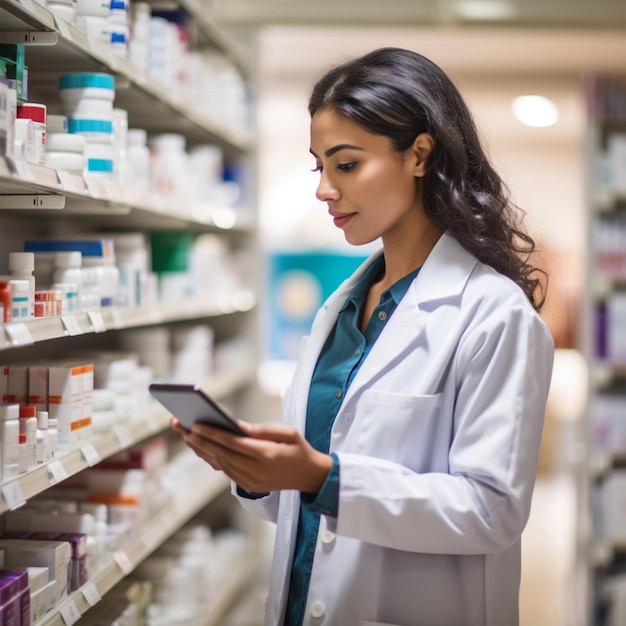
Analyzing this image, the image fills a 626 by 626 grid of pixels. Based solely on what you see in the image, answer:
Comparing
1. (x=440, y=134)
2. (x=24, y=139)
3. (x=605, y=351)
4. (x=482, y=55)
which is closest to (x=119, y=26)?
(x=24, y=139)

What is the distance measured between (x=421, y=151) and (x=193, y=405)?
2.33 feet

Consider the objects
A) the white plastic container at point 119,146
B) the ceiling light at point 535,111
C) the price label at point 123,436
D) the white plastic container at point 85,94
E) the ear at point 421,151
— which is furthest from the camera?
the ceiling light at point 535,111

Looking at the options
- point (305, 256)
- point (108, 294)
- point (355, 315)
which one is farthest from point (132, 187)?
point (305, 256)

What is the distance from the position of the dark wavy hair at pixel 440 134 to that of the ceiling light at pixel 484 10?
2769mm

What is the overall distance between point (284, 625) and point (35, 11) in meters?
1.40

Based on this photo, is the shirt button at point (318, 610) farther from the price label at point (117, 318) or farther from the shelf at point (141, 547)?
the price label at point (117, 318)

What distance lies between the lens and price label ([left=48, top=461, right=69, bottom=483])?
1.95m

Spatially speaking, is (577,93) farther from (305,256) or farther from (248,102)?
(305,256)

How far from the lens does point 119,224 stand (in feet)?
11.1

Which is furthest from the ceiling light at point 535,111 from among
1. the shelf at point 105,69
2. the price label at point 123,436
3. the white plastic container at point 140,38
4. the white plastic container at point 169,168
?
the price label at point 123,436

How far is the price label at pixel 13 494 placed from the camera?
1.71 m

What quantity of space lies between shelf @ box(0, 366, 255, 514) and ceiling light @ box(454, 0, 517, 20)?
267 centimetres

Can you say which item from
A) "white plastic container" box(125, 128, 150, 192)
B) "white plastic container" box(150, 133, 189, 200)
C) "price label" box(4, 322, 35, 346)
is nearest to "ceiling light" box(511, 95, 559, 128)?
"white plastic container" box(150, 133, 189, 200)

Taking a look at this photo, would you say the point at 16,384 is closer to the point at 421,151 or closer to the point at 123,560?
the point at 123,560
